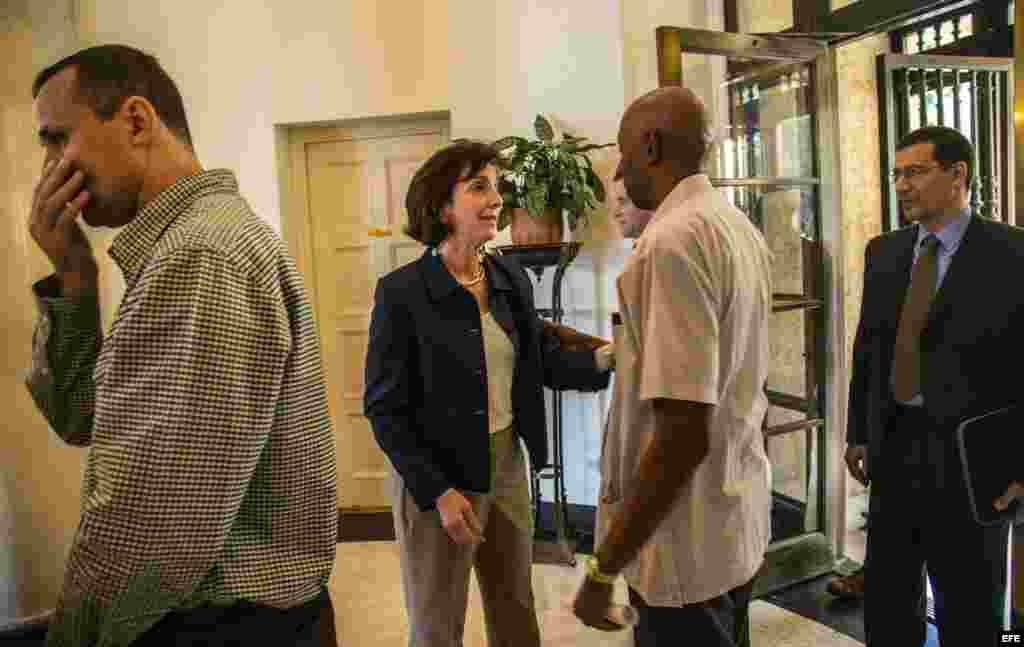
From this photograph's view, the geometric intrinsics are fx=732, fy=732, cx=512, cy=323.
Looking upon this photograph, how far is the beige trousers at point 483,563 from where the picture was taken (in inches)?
66.7

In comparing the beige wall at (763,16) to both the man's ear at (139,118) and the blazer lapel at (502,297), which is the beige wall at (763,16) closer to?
the blazer lapel at (502,297)

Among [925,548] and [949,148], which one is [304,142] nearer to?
[949,148]

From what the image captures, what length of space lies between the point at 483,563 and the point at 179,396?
1.15m

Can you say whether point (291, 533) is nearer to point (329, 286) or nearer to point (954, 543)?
point (954, 543)

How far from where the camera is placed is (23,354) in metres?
2.72

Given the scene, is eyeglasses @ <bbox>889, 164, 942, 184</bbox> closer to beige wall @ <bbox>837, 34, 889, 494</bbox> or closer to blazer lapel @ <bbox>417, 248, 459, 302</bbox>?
blazer lapel @ <bbox>417, 248, 459, 302</bbox>

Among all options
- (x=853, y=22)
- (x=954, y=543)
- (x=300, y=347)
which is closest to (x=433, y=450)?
(x=300, y=347)

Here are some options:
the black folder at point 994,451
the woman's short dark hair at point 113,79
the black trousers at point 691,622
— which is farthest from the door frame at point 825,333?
the woman's short dark hair at point 113,79

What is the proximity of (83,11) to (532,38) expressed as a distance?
86.8 inches

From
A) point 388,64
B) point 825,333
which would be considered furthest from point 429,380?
point 388,64

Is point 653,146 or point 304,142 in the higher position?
point 304,142

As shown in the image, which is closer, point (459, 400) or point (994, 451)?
point (459, 400)

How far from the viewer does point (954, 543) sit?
6.29 feet

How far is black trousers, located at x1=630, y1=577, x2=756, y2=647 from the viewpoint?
119 centimetres
